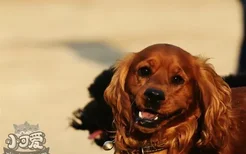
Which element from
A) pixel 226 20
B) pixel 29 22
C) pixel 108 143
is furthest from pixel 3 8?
pixel 226 20

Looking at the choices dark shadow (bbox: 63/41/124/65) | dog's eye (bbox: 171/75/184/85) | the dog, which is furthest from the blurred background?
dog's eye (bbox: 171/75/184/85)

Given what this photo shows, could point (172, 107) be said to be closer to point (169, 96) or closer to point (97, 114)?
point (169, 96)

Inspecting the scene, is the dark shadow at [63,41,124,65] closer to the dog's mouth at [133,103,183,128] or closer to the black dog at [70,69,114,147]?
the black dog at [70,69,114,147]

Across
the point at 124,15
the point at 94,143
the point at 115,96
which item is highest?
the point at 124,15

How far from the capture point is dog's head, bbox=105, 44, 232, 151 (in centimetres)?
252

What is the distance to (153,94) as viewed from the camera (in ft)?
8.07

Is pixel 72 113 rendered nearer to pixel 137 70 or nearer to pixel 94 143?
pixel 94 143

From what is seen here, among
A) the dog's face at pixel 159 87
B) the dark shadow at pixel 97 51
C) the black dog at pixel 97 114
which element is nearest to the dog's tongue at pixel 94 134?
the black dog at pixel 97 114

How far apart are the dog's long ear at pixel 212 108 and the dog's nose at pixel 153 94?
0.23m

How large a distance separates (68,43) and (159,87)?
0.82 meters

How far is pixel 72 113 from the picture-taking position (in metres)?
3.22

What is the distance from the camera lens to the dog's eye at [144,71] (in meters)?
2.58

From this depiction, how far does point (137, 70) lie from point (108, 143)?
38 centimetres

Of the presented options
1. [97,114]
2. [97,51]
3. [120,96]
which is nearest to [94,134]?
[97,114]
